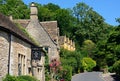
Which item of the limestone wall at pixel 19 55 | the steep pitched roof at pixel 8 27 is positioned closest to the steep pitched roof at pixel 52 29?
the limestone wall at pixel 19 55

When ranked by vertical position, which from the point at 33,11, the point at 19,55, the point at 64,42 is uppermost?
the point at 33,11

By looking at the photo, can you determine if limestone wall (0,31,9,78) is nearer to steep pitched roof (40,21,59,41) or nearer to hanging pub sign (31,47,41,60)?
hanging pub sign (31,47,41,60)

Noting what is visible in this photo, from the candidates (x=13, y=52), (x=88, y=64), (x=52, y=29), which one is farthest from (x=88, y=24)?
(x=13, y=52)

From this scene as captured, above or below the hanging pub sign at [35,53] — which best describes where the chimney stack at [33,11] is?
above

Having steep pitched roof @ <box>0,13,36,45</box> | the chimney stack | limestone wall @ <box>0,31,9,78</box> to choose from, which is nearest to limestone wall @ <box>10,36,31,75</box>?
steep pitched roof @ <box>0,13,36,45</box>

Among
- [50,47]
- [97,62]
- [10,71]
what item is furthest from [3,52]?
[97,62]

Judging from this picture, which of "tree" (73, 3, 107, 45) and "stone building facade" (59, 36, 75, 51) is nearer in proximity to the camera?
"stone building facade" (59, 36, 75, 51)

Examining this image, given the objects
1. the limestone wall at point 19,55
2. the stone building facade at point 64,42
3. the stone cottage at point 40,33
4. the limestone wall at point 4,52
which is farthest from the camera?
the stone building facade at point 64,42

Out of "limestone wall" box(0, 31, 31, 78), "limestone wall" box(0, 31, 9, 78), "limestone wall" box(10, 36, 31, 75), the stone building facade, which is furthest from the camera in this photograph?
the stone building facade

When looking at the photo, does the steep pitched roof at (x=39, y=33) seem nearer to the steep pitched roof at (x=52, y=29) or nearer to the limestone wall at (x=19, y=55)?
the steep pitched roof at (x=52, y=29)

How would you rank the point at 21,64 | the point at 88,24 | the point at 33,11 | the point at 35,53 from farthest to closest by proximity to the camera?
the point at 88,24 → the point at 33,11 → the point at 35,53 → the point at 21,64

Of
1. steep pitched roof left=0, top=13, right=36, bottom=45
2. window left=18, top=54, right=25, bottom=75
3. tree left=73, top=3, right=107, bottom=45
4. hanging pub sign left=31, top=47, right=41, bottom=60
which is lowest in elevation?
window left=18, top=54, right=25, bottom=75

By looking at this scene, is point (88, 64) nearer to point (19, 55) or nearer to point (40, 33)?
point (40, 33)

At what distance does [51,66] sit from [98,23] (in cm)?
7135
